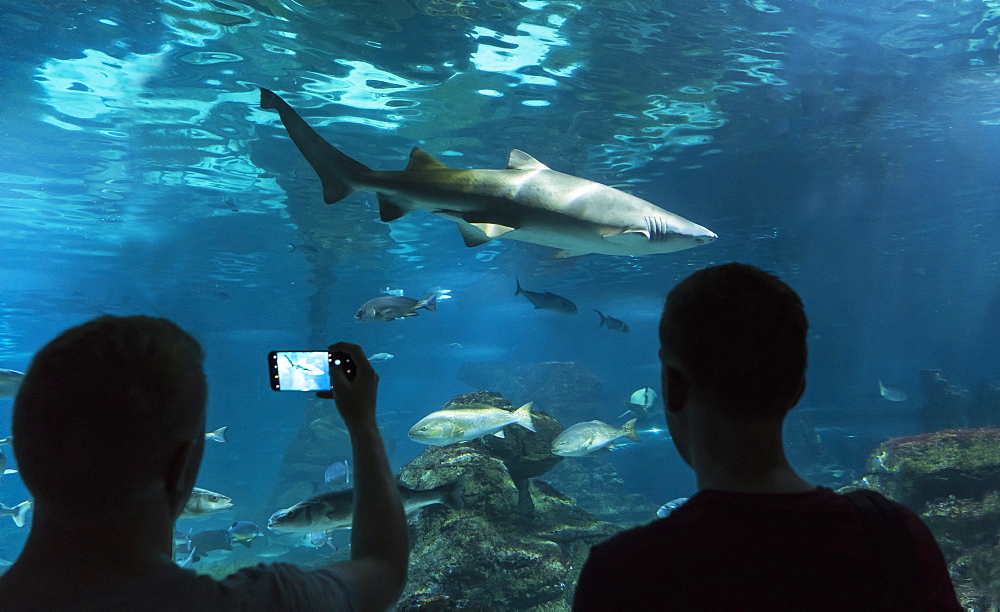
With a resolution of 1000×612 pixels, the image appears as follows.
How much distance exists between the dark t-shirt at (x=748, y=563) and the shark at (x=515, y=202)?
11.4 ft

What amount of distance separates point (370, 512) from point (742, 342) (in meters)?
1.17

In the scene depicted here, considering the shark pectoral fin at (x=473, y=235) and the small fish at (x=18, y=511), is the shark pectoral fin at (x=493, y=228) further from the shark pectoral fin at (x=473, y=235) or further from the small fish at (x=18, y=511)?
the small fish at (x=18, y=511)

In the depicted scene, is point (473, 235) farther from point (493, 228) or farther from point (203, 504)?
point (203, 504)

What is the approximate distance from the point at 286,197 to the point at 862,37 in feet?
53.7

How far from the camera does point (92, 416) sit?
125 centimetres

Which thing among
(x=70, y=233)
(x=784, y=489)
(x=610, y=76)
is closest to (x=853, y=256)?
(x=610, y=76)

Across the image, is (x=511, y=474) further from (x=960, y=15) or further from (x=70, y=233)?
(x=70, y=233)

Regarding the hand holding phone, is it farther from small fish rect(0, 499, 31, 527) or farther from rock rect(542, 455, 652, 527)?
rock rect(542, 455, 652, 527)

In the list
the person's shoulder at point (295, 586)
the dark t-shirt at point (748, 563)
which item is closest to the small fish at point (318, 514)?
the person's shoulder at point (295, 586)

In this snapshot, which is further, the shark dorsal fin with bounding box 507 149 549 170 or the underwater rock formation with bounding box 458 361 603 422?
the underwater rock formation with bounding box 458 361 603 422

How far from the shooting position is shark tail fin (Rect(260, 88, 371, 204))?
377cm

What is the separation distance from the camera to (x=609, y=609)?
4.18 feet

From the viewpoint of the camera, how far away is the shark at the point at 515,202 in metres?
4.35

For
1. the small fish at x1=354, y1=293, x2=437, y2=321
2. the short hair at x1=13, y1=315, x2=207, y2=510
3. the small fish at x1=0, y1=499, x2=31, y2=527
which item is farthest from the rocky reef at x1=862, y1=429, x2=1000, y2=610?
the small fish at x1=0, y1=499, x2=31, y2=527
